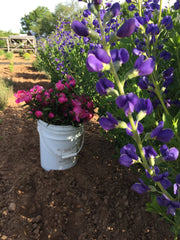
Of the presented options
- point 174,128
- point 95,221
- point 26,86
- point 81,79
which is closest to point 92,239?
point 95,221

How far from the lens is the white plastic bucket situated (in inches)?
93.0

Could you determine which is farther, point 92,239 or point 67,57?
point 67,57

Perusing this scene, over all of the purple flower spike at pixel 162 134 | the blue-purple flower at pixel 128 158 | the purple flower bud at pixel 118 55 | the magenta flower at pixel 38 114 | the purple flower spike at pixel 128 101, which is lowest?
the magenta flower at pixel 38 114

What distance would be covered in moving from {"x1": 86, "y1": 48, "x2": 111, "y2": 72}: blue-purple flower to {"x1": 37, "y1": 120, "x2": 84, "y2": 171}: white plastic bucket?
5.24 feet

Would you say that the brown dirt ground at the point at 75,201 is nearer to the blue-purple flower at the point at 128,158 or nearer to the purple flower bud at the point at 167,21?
the blue-purple flower at the point at 128,158

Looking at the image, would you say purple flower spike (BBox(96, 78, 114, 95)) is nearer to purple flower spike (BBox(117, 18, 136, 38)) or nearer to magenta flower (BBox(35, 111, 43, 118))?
purple flower spike (BBox(117, 18, 136, 38))

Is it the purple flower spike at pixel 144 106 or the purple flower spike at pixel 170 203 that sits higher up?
the purple flower spike at pixel 144 106

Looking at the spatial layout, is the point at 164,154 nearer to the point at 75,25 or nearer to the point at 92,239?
the point at 75,25

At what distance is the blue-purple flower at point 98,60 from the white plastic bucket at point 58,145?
160 cm

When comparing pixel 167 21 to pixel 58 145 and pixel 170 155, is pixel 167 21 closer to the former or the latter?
pixel 170 155

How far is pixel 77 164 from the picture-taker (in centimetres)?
276

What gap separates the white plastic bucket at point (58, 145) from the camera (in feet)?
7.75

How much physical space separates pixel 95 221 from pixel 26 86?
5.28 meters

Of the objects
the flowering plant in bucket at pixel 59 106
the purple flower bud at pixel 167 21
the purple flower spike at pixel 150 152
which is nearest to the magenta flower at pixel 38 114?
the flowering plant in bucket at pixel 59 106
